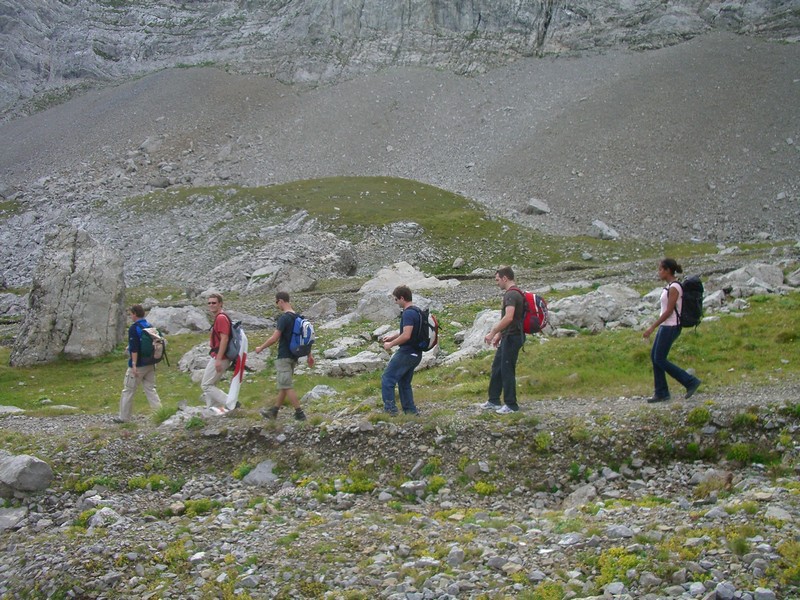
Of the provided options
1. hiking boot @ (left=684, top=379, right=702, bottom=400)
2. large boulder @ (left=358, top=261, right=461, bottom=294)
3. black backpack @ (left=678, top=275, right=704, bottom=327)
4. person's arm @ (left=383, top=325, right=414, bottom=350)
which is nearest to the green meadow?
hiking boot @ (left=684, top=379, right=702, bottom=400)

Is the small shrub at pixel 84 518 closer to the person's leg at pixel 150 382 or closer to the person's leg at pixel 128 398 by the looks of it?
the person's leg at pixel 128 398

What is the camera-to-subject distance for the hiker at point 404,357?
48.3 ft

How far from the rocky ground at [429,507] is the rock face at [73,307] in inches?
647

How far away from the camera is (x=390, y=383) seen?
1520 cm

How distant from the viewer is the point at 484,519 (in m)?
11.6

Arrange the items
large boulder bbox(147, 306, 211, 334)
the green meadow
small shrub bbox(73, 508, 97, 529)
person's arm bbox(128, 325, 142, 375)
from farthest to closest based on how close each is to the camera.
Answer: large boulder bbox(147, 306, 211, 334), the green meadow, person's arm bbox(128, 325, 142, 375), small shrub bbox(73, 508, 97, 529)

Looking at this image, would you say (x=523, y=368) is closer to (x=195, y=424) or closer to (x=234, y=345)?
(x=234, y=345)

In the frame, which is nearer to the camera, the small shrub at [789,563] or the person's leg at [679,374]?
the small shrub at [789,563]

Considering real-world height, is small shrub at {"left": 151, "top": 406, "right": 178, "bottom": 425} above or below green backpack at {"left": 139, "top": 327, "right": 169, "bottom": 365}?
below

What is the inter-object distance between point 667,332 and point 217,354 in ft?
32.2

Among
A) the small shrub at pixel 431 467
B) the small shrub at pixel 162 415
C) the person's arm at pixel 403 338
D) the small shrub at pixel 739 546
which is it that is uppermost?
the person's arm at pixel 403 338

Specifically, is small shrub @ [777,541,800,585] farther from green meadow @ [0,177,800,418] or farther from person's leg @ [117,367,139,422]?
person's leg @ [117,367,139,422]

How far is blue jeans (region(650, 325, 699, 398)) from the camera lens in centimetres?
1471

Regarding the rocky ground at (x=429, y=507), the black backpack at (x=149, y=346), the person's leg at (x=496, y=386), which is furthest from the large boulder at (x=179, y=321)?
the person's leg at (x=496, y=386)
